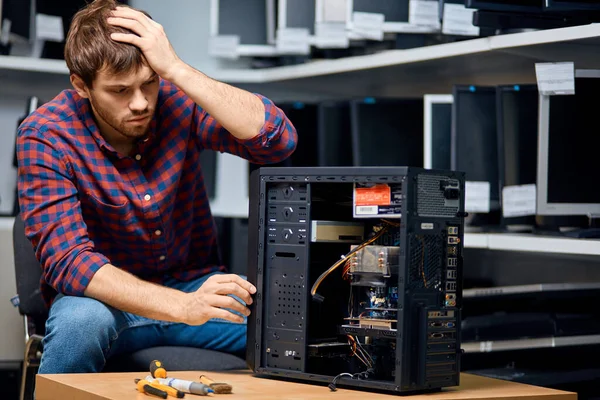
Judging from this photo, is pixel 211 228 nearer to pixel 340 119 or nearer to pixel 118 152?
pixel 118 152

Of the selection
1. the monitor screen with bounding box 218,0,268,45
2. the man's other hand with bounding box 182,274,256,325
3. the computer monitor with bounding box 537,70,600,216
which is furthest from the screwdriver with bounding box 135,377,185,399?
the monitor screen with bounding box 218,0,268,45

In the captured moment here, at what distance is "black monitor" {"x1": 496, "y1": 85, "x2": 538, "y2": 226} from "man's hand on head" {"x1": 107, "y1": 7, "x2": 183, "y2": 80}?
2.79 feet

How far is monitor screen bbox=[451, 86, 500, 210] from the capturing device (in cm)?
216

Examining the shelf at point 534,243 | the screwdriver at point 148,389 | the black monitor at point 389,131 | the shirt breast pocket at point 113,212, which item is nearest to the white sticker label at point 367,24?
the black monitor at point 389,131

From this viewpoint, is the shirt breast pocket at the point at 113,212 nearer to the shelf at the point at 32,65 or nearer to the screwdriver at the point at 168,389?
the screwdriver at the point at 168,389

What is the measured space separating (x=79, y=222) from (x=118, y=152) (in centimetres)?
19

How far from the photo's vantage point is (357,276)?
142 cm

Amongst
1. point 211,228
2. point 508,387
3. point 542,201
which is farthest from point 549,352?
point 211,228

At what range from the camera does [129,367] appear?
170 centimetres

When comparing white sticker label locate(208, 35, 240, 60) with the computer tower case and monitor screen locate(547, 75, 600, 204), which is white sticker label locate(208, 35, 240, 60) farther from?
the computer tower case

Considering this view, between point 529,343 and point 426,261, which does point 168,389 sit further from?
point 529,343

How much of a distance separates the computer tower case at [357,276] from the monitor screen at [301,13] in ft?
3.83

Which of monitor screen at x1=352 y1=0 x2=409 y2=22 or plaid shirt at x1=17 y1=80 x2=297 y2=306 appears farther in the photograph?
monitor screen at x1=352 y1=0 x2=409 y2=22

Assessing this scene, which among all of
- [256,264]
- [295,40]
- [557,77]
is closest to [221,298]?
[256,264]
